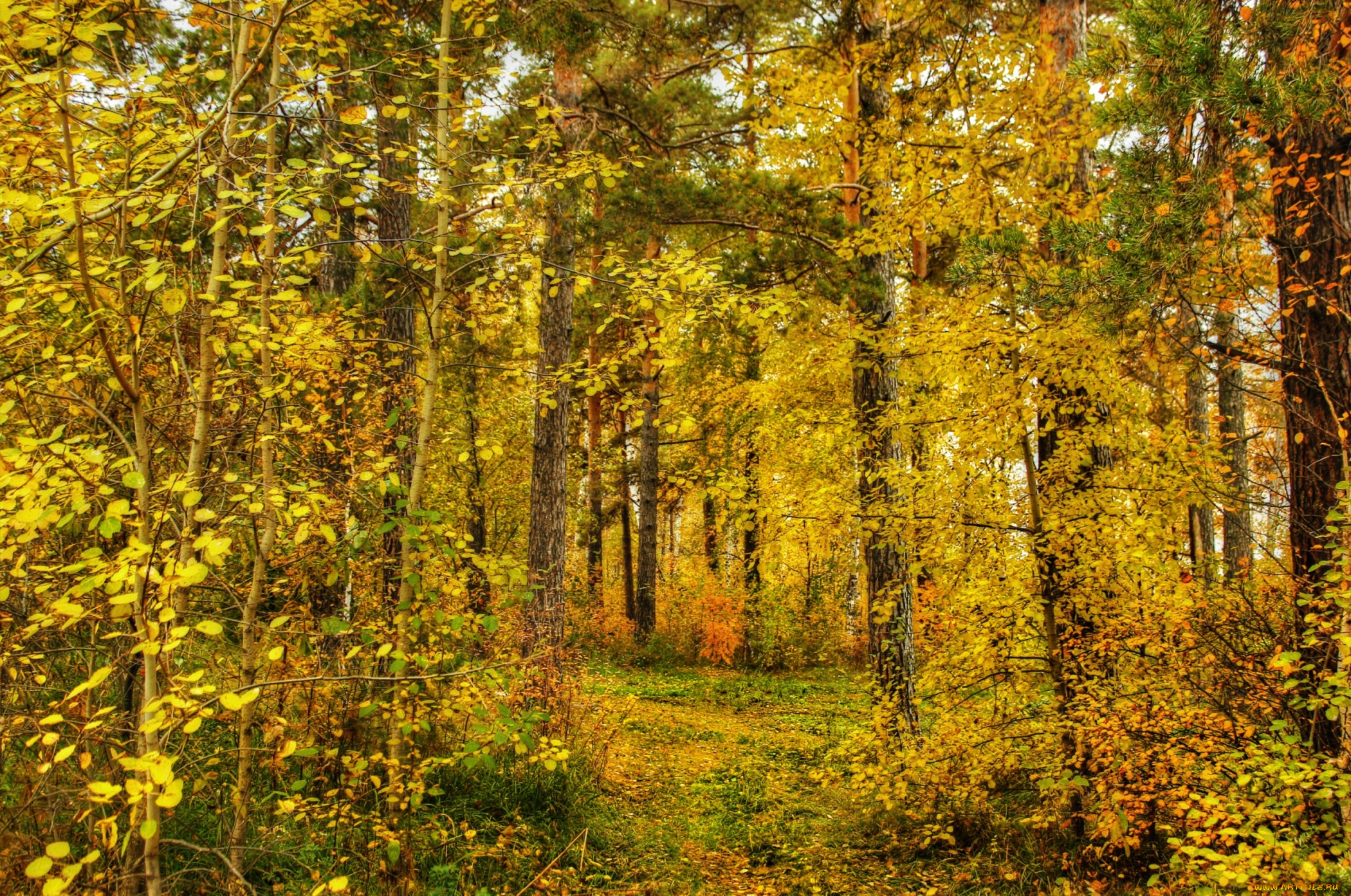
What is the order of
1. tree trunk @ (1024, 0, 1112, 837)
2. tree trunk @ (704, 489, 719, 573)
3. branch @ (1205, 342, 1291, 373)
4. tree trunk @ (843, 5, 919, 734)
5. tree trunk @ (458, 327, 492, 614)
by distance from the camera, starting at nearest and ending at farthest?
1. branch @ (1205, 342, 1291, 373)
2. tree trunk @ (1024, 0, 1112, 837)
3. tree trunk @ (843, 5, 919, 734)
4. tree trunk @ (458, 327, 492, 614)
5. tree trunk @ (704, 489, 719, 573)

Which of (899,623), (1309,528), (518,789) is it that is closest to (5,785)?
(518,789)

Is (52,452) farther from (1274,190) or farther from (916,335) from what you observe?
(1274,190)

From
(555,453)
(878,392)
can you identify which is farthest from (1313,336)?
(555,453)

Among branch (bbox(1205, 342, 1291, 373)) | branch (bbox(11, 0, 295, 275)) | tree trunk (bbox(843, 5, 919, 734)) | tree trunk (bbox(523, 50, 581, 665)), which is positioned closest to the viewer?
branch (bbox(11, 0, 295, 275))

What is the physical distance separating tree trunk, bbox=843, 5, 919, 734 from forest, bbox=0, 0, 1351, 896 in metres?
0.08

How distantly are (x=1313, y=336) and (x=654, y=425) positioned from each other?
12.4 ft

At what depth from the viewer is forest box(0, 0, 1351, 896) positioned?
2.42 m

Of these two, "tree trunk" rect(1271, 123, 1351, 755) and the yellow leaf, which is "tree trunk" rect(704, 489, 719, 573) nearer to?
"tree trunk" rect(1271, 123, 1351, 755)

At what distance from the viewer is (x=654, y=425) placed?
4.49 metres

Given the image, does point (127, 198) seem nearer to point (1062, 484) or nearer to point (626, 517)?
point (1062, 484)

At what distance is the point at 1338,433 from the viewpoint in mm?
3709

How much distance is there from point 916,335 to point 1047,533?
168 centimetres

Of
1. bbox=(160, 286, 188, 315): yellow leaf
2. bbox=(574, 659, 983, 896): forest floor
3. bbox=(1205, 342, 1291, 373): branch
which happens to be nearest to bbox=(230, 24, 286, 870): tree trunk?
bbox=(160, 286, 188, 315): yellow leaf

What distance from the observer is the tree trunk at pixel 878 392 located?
6.34 metres
